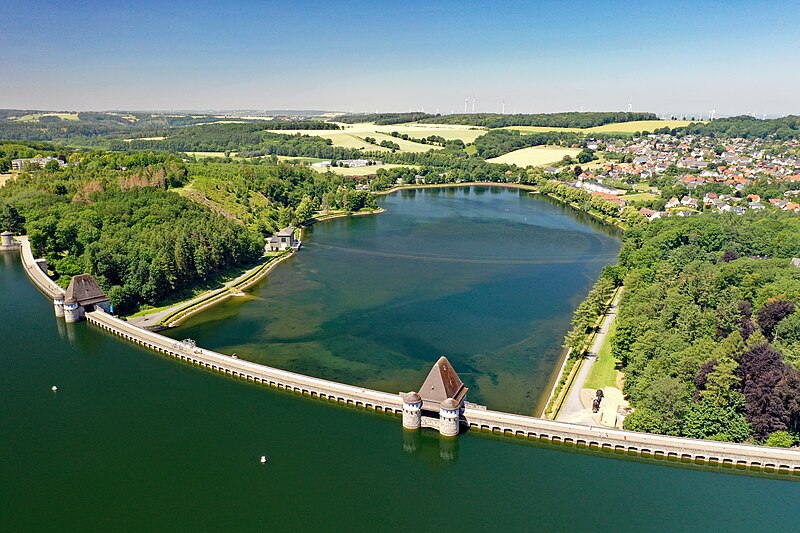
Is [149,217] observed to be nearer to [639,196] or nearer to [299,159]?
[639,196]

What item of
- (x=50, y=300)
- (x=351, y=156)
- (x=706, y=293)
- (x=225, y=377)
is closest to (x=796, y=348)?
(x=706, y=293)

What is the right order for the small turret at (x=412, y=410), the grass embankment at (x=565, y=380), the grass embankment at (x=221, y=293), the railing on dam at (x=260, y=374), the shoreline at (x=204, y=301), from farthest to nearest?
the grass embankment at (x=221, y=293) → the shoreline at (x=204, y=301) → the railing on dam at (x=260, y=374) → the grass embankment at (x=565, y=380) → the small turret at (x=412, y=410)

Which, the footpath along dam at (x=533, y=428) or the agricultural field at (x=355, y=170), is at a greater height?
the agricultural field at (x=355, y=170)

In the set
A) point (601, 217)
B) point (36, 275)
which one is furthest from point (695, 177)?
point (36, 275)

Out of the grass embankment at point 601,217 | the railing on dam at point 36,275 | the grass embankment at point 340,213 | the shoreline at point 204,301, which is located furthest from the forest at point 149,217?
the grass embankment at point 601,217

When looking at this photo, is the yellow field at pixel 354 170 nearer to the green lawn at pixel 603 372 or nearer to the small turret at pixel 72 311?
the small turret at pixel 72 311

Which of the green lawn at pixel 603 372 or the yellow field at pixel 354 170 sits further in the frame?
the yellow field at pixel 354 170
